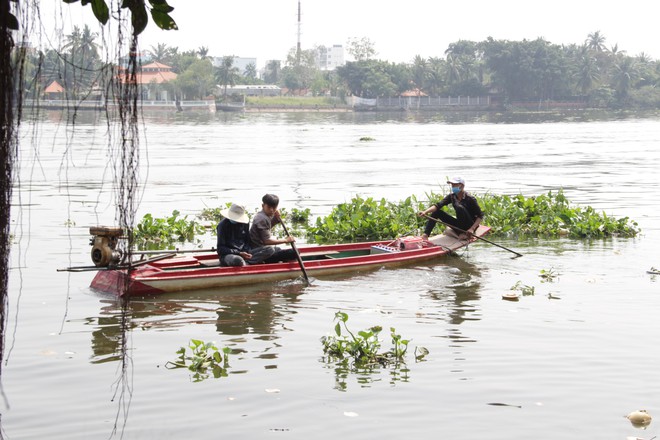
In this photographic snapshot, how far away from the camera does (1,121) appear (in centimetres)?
353

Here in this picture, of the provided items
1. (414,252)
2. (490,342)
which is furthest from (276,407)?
(414,252)

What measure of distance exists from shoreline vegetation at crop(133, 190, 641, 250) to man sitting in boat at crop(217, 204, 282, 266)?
4.05 m

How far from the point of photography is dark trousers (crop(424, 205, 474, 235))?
52.1ft

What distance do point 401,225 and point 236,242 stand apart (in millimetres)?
5511

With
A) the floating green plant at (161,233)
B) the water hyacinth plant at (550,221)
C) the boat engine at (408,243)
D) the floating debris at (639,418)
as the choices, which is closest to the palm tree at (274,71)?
the water hyacinth plant at (550,221)

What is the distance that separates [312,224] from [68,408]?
12.5 meters

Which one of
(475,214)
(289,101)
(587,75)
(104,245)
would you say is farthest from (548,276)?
(289,101)

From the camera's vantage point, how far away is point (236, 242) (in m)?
13.0

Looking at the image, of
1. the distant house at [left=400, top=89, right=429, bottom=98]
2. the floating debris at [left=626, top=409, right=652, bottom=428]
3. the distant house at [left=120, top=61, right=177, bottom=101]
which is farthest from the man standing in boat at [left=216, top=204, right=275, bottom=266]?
the distant house at [left=400, top=89, right=429, bottom=98]

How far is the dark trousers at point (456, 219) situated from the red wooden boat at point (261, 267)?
291 millimetres

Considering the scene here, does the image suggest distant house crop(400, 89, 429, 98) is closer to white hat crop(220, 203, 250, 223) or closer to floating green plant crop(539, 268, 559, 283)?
floating green plant crop(539, 268, 559, 283)

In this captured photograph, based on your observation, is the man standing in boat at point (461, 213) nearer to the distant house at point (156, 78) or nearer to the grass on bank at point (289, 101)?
the distant house at point (156, 78)

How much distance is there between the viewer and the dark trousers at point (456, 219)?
15.9 metres

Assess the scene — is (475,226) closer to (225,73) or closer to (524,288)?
(524,288)
